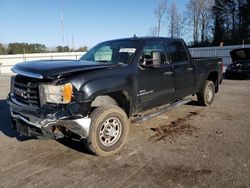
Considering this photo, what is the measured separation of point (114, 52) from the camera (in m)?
5.52

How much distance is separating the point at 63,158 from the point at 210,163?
7.33ft

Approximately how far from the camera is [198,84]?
7.18 m

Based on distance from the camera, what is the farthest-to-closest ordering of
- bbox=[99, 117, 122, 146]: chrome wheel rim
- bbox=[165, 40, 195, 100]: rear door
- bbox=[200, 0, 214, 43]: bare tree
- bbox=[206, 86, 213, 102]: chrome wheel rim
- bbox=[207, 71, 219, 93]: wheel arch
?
1. bbox=[200, 0, 214, 43]: bare tree
2. bbox=[207, 71, 219, 93]: wheel arch
3. bbox=[206, 86, 213, 102]: chrome wheel rim
4. bbox=[165, 40, 195, 100]: rear door
5. bbox=[99, 117, 122, 146]: chrome wheel rim

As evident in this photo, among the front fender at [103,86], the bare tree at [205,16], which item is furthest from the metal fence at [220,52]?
the bare tree at [205,16]

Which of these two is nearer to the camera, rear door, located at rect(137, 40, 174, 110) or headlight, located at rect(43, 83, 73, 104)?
headlight, located at rect(43, 83, 73, 104)

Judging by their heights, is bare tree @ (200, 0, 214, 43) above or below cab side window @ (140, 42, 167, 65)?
above

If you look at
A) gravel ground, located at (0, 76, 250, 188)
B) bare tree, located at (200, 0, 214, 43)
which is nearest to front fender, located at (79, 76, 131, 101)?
gravel ground, located at (0, 76, 250, 188)

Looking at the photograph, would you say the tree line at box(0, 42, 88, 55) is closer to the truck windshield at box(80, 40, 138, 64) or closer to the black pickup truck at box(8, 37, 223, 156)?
the truck windshield at box(80, 40, 138, 64)

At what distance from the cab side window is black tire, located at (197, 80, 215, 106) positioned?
2212 mm

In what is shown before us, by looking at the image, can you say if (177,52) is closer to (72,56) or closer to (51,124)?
(51,124)

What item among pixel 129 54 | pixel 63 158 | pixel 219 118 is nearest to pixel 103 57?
pixel 129 54

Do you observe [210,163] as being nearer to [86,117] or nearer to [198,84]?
[86,117]

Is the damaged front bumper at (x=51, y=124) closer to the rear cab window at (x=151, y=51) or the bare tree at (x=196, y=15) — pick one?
the rear cab window at (x=151, y=51)

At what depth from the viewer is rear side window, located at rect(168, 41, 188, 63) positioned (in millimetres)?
6189
